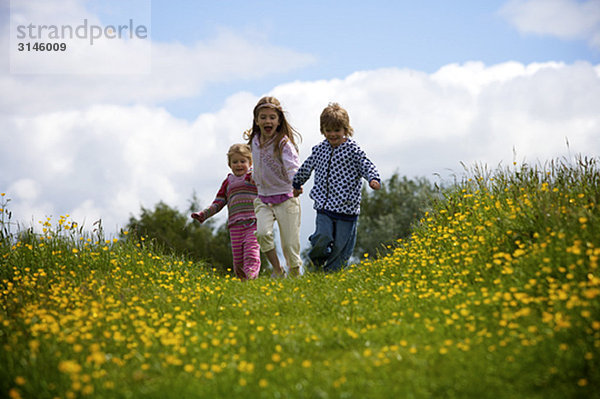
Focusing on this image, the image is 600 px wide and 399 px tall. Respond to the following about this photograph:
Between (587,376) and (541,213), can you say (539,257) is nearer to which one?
(541,213)

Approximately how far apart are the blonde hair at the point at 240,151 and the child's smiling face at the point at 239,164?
4 centimetres

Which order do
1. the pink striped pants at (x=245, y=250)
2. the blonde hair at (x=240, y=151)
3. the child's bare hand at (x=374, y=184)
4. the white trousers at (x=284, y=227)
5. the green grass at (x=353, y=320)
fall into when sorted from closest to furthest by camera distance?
the green grass at (x=353, y=320) → the child's bare hand at (x=374, y=184) → the white trousers at (x=284, y=227) → the pink striped pants at (x=245, y=250) → the blonde hair at (x=240, y=151)

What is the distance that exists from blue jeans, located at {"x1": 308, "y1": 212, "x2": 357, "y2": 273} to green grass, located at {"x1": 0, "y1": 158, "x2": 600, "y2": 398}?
623 mm

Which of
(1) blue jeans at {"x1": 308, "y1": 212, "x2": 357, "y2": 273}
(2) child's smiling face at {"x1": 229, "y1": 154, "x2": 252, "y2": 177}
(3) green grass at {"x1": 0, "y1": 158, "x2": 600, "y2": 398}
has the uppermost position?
(2) child's smiling face at {"x1": 229, "y1": 154, "x2": 252, "y2": 177}

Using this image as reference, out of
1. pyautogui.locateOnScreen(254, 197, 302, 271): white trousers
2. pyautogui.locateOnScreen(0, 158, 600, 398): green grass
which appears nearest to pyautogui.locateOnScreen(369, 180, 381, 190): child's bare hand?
pyautogui.locateOnScreen(0, 158, 600, 398): green grass

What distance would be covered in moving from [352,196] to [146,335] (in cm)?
412

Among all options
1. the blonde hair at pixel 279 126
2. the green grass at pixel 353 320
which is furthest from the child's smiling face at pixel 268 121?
the green grass at pixel 353 320

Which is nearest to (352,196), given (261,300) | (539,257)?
(261,300)

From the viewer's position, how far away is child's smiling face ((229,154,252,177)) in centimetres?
910

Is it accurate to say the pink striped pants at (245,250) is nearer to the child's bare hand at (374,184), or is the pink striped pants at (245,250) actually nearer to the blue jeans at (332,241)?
the blue jeans at (332,241)

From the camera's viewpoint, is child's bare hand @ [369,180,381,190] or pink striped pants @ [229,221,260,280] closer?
child's bare hand @ [369,180,381,190]

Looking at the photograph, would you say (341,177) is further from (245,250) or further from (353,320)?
(353,320)

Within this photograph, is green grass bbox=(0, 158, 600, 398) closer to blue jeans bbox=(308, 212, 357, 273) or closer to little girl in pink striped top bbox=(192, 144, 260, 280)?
blue jeans bbox=(308, 212, 357, 273)

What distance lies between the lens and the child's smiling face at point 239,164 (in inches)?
358
